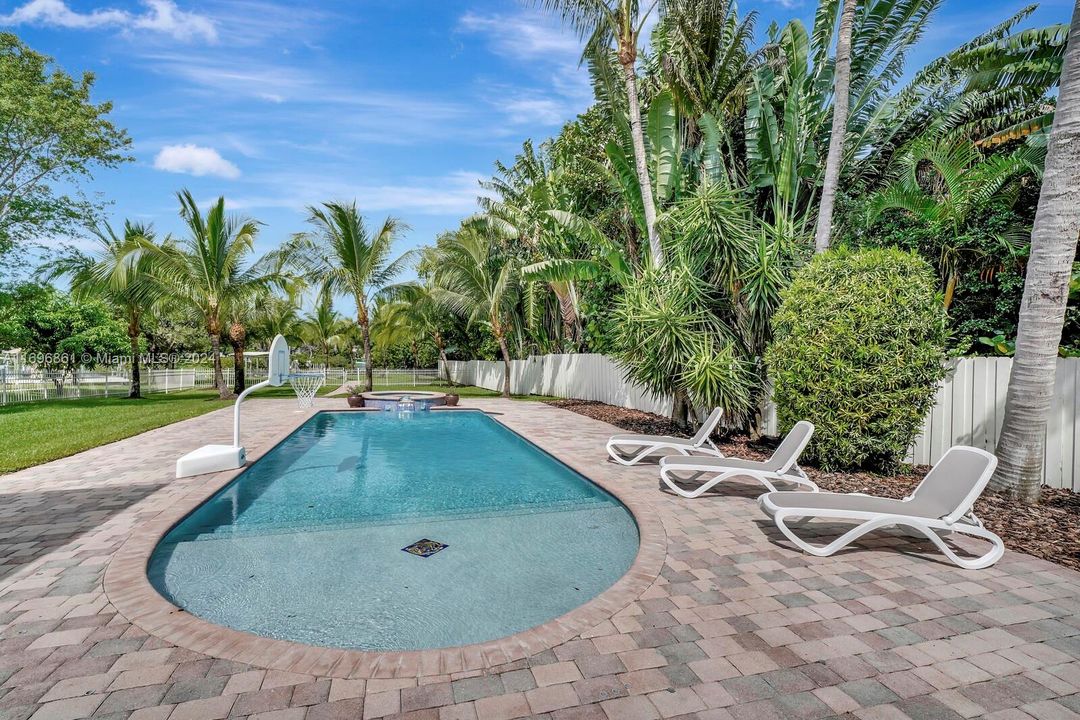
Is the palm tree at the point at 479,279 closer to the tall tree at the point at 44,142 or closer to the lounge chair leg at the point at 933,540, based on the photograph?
the tall tree at the point at 44,142

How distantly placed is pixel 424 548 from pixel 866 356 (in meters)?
5.92

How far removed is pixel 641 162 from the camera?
10586mm

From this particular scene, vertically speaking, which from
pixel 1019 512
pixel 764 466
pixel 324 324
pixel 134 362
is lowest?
pixel 1019 512

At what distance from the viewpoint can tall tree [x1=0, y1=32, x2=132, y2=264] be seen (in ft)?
59.9

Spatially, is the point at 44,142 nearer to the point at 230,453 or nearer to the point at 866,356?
the point at 230,453

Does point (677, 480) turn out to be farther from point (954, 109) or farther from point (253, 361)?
point (253, 361)

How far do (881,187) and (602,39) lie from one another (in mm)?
7604

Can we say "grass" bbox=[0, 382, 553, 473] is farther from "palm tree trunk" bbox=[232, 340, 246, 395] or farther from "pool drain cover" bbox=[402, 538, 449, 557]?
"pool drain cover" bbox=[402, 538, 449, 557]

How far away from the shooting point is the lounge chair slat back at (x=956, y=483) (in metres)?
4.02

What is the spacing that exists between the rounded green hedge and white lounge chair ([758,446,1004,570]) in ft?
7.40

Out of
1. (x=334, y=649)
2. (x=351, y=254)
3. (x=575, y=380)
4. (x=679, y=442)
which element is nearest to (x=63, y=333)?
(x=351, y=254)

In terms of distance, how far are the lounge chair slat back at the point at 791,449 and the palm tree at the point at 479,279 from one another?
16.0m

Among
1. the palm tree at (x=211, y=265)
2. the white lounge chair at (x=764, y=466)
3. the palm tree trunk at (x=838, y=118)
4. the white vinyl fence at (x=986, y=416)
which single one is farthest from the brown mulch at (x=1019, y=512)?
the palm tree at (x=211, y=265)

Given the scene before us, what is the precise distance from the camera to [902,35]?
984cm
